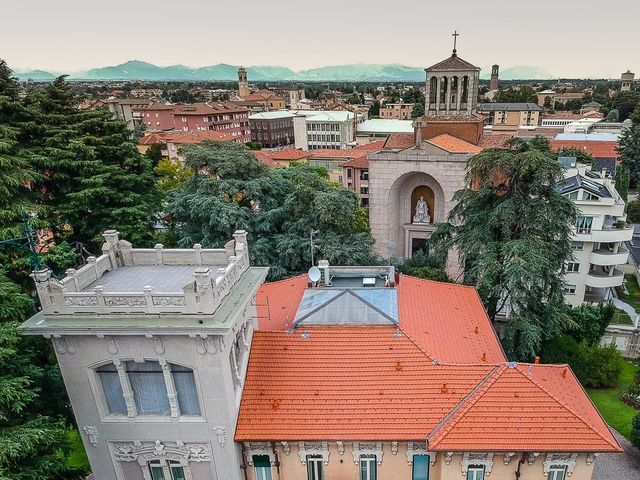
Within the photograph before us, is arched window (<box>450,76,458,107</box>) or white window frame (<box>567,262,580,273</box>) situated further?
arched window (<box>450,76,458,107</box>)

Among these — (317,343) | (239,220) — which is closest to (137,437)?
(317,343)

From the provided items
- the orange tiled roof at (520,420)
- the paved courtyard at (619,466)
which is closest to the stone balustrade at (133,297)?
the orange tiled roof at (520,420)

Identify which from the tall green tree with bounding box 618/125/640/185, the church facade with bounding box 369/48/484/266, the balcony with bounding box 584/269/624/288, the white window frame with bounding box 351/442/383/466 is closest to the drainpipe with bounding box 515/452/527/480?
the white window frame with bounding box 351/442/383/466

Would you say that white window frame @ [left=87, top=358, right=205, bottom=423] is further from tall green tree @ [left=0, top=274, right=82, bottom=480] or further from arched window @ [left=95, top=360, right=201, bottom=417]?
tall green tree @ [left=0, top=274, right=82, bottom=480]

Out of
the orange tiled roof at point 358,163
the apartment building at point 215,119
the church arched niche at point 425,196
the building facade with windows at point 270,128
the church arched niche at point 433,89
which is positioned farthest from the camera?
the building facade with windows at point 270,128

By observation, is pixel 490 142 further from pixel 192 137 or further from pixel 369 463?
pixel 192 137

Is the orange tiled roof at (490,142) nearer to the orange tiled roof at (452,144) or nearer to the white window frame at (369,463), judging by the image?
the orange tiled roof at (452,144)
